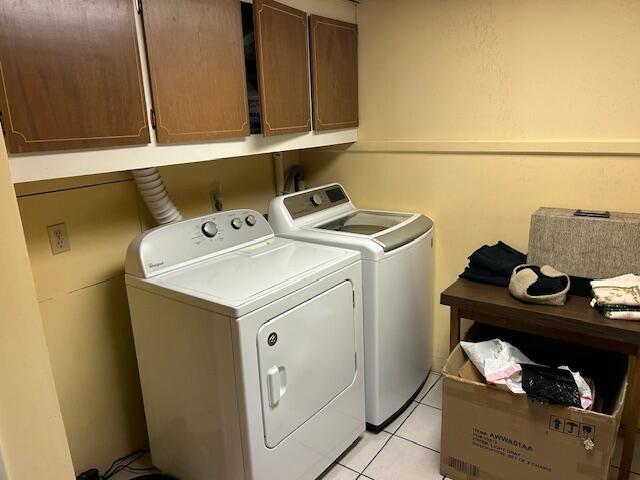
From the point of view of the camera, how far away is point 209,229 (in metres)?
1.96

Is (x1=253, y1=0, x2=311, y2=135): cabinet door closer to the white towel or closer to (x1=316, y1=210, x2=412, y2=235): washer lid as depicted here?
(x1=316, y1=210, x2=412, y2=235): washer lid

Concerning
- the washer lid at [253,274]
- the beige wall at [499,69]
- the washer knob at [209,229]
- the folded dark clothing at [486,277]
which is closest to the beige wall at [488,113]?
the beige wall at [499,69]

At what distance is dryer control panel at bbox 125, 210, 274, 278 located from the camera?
1.75 meters

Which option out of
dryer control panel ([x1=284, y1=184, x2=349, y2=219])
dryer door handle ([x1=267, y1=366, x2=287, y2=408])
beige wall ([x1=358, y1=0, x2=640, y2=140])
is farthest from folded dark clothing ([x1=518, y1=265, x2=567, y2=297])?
dryer control panel ([x1=284, y1=184, x2=349, y2=219])

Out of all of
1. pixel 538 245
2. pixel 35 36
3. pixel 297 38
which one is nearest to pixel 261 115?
pixel 297 38

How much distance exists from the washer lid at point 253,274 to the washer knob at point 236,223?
0.10 m

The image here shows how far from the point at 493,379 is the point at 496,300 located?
1.07 ft

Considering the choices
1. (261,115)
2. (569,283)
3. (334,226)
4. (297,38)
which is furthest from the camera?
(334,226)

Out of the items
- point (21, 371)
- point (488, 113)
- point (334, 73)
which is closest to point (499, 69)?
point (488, 113)

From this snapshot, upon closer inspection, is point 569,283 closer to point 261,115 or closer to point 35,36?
point 261,115

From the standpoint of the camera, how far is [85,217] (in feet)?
6.04

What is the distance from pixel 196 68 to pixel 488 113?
4.47 ft

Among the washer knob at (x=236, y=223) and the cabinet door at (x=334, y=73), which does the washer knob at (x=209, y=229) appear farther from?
the cabinet door at (x=334, y=73)

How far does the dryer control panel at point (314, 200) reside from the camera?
2355mm
